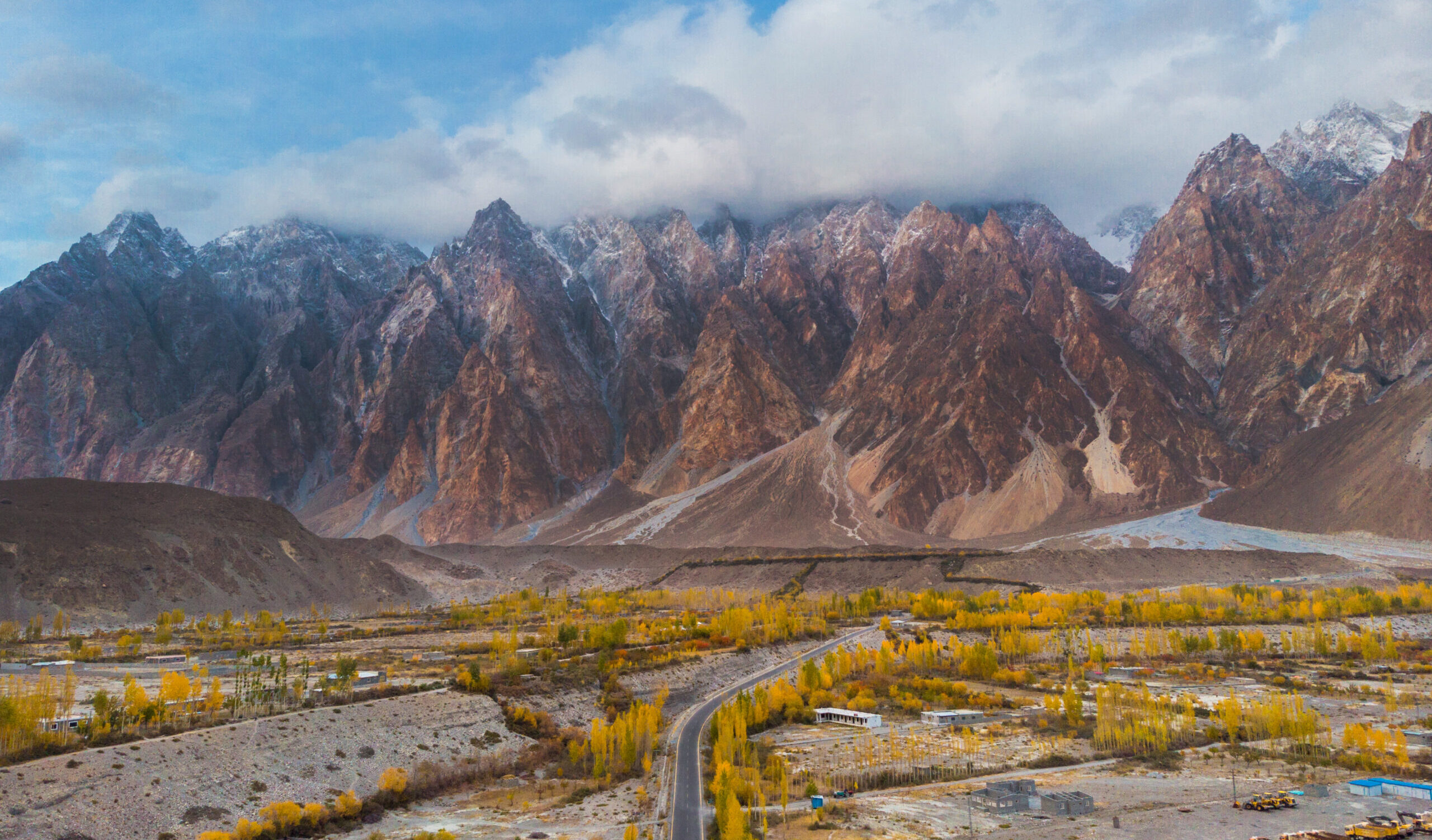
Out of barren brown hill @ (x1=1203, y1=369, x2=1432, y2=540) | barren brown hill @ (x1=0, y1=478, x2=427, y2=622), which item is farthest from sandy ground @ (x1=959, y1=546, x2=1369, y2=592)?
barren brown hill @ (x1=0, y1=478, x2=427, y2=622)

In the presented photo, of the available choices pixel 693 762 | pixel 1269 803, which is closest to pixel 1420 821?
pixel 1269 803

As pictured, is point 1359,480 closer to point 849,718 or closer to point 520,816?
point 849,718

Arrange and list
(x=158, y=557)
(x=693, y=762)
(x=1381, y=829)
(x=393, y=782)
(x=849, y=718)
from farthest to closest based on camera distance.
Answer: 1. (x=158, y=557)
2. (x=849, y=718)
3. (x=693, y=762)
4. (x=393, y=782)
5. (x=1381, y=829)

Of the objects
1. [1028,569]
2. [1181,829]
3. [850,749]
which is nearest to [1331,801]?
[1181,829]

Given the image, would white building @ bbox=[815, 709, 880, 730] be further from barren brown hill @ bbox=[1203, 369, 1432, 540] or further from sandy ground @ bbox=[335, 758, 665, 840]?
barren brown hill @ bbox=[1203, 369, 1432, 540]

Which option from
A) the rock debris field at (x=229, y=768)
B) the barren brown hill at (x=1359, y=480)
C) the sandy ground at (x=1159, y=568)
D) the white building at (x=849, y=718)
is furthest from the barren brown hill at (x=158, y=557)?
the barren brown hill at (x=1359, y=480)
